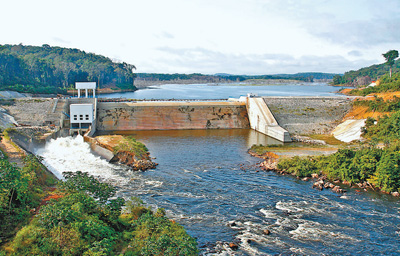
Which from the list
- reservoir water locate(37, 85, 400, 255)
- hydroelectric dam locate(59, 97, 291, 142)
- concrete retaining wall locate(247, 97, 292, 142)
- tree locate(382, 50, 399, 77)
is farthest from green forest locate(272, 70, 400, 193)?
tree locate(382, 50, 399, 77)

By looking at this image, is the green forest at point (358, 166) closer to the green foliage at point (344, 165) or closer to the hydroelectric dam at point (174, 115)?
the green foliage at point (344, 165)

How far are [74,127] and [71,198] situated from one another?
123 feet

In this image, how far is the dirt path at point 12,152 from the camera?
2862 centimetres

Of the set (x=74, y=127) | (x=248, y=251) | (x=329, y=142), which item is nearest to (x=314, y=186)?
(x=248, y=251)

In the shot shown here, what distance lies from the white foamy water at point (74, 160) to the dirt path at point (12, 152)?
3823 millimetres

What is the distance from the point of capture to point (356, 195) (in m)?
28.3

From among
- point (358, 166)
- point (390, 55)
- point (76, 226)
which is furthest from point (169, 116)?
point (390, 55)

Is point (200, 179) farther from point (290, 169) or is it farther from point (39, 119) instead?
point (39, 119)

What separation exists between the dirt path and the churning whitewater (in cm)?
410

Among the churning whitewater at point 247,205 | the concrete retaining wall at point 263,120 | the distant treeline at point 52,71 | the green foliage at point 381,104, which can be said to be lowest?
the churning whitewater at point 247,205

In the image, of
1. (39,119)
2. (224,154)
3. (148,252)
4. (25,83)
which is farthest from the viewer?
(25,83)

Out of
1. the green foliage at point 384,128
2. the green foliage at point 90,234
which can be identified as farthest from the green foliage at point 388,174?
the green foliage at point 90,234

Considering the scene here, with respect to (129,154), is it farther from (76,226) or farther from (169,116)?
(169,116)

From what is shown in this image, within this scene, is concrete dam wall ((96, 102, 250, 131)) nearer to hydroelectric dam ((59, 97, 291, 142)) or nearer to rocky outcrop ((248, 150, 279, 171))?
hydroelectric dam ((59, 97, 291, 142))
